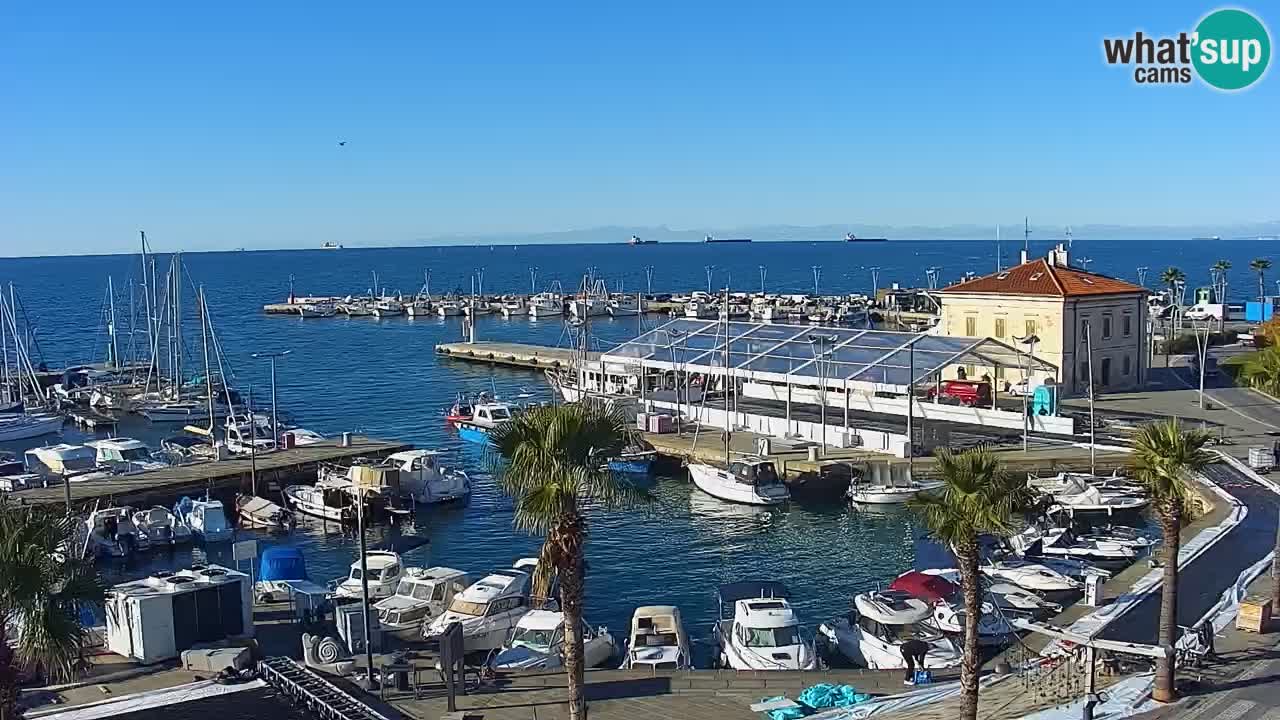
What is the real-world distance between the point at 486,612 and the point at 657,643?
5.23m

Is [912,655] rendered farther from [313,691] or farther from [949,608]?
[313,691]

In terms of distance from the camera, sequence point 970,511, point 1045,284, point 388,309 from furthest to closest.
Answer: point 388,309
point 1045,284
point 970,511

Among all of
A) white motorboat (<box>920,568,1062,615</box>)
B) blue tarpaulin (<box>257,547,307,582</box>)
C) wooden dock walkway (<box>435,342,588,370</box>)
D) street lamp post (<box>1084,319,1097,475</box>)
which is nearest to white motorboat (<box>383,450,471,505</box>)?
blue tarpaulin (<box>257,547,307,582</box>)

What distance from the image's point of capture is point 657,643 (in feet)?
105

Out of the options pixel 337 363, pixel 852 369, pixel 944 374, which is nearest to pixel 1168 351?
pixel 944 374

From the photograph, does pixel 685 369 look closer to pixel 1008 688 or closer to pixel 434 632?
pixel 434 632

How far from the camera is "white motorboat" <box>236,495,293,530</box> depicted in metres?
52.4

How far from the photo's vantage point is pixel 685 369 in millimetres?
70188

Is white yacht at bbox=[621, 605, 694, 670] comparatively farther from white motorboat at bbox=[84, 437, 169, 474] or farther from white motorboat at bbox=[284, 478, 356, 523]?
white motorboat at bbox=[84, 437, 169, 474]

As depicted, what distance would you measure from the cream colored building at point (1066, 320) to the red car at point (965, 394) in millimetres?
2746

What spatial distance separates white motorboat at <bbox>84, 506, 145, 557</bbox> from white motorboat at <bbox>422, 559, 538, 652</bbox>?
19.3 meters

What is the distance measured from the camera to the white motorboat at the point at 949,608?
1293 inches

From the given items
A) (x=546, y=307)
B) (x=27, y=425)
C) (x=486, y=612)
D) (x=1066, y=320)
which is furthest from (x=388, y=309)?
(x=486, y=612)

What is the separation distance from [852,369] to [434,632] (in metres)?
34.1
